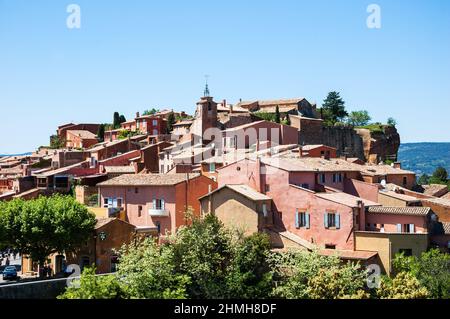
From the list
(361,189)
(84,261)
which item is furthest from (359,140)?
(84,261)

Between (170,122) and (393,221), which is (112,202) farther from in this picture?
(170,122)

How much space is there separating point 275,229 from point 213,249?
7574 mm

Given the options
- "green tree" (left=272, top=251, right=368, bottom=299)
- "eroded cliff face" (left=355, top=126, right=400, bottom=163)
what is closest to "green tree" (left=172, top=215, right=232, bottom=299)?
"green tree" (left=272, top=251, right=368, bottom=299)

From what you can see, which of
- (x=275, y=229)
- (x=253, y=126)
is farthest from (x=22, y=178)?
(x=275, y=229)

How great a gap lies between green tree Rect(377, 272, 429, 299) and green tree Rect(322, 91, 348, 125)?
59540 mm

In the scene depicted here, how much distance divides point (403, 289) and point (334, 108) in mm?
62071

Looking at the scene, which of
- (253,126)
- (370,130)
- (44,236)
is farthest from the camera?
(370,130)

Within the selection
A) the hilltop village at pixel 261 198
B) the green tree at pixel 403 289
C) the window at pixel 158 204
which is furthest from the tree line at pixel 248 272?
the window at pixel 158 204

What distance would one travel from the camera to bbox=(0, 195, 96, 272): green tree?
39.7 m

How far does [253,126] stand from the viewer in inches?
2653

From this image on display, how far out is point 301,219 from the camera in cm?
4100

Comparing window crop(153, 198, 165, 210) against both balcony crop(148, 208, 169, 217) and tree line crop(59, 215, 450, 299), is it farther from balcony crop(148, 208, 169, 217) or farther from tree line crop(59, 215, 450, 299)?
tree line crop(59, 215, 450, 299)

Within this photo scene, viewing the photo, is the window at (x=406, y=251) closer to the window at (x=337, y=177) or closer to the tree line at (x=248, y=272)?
the tree line at (x=248, y=272)

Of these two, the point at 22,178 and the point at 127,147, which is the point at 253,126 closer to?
the point at 127,147
